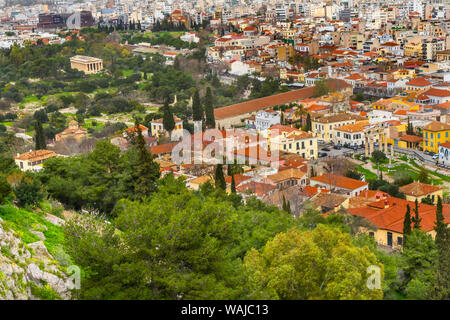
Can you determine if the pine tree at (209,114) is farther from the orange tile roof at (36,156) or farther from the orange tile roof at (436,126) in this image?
the orange tile roof at (36,156)

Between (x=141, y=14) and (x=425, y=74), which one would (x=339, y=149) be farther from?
(x=141, y=14)

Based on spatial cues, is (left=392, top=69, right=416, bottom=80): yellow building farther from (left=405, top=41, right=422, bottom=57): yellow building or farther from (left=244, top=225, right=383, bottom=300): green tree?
(left=244, top=225, right=383, bottom=300): green tree

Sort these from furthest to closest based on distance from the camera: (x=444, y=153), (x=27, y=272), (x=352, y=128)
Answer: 1. (x=352, y=128)
2. (x=444, y=153)
3. (x=27, y=272)

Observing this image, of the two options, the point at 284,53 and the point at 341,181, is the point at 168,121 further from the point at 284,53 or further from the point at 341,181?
the point at 284,53

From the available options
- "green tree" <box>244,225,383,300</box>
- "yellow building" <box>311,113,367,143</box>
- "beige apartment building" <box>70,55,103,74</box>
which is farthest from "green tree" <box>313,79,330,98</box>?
"green tree" <box>244,225,383,300</box>

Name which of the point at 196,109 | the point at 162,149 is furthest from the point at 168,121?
the point at 162,149

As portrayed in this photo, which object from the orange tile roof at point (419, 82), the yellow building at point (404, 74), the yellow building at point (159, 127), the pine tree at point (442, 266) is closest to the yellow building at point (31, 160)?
the yellow building at point (159, 127)
